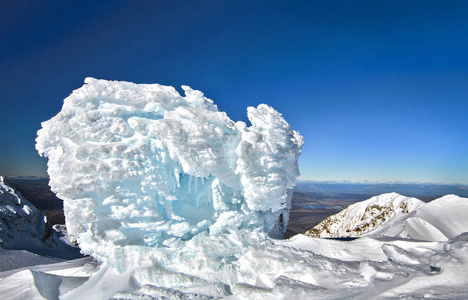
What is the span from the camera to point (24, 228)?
2262 cm

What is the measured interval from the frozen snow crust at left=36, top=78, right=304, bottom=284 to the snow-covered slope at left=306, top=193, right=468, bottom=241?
9.01 m

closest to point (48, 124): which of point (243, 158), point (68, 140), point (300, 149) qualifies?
point (68, 140)

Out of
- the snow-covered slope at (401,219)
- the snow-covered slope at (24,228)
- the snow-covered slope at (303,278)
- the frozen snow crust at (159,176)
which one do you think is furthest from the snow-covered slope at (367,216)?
the snow-covered slope at (24,228)

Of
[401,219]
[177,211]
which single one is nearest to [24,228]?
[177,211]

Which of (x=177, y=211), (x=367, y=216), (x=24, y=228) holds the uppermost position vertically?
(x=177, y=211)

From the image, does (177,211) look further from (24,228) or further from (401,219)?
(24,228)

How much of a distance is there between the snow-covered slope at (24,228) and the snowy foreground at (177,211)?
37.6ft

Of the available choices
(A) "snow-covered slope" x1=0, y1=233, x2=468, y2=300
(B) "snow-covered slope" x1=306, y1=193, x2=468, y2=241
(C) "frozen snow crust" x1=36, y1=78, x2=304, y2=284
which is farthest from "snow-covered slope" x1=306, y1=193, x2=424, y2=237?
(C) "frozen snow crust" x1=36, y1=78, x2=304, y2=284

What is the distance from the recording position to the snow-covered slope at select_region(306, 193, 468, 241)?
616 inches

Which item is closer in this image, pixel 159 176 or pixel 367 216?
pixel 159 176

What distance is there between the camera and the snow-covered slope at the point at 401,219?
15641 millimetres

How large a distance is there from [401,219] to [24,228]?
2728 centimetres

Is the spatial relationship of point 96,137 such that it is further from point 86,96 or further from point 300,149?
point 300,149

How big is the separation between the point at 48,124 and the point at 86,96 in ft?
5.70
